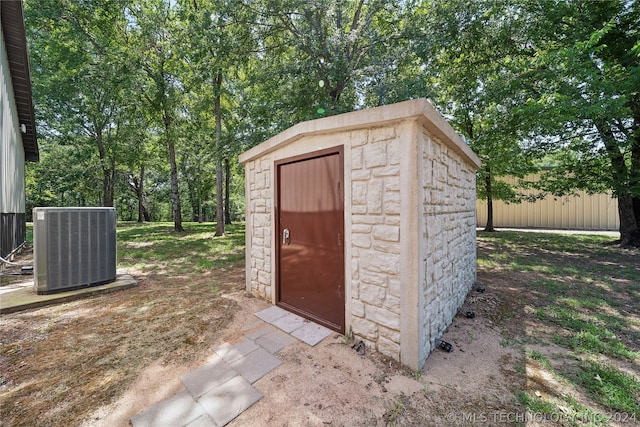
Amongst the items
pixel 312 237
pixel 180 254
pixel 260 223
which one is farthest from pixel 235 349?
pixel 180 254

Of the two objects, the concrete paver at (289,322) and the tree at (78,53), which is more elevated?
the tree at (78,53)

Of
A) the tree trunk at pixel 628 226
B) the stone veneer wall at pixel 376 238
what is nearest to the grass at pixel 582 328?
the stone veneer wall at pixel 376 238

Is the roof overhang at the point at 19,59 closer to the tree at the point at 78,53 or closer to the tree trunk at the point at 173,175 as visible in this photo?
the tree at the point at 78,53

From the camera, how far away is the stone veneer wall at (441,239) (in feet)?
7.29

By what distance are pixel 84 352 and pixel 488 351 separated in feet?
12.8

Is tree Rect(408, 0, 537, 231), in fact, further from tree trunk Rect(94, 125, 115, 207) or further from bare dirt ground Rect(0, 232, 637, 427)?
tree trunk Rect(94, 125, 115, 207)

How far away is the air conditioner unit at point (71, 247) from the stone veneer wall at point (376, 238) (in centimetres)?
391

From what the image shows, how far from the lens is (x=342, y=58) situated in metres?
6.42

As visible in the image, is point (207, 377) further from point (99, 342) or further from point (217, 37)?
point (217, 37)

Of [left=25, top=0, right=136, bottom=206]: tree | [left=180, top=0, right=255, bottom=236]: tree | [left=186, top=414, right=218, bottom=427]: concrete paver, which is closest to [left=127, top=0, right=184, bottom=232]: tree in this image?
[left=25, top=0, right=136, bottom=206]: tree

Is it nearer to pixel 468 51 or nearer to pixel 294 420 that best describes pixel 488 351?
pixel 294 420

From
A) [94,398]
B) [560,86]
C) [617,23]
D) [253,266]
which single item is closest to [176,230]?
[253,266]

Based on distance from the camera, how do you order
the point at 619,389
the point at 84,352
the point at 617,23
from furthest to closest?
the point at 617,23 < the point at 84,352 < the point at 619,389

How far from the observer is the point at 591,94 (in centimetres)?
547
